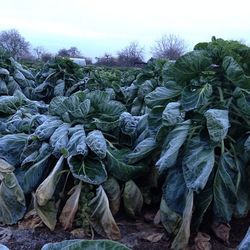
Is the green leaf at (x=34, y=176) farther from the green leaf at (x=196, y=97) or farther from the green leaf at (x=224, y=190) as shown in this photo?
the green leaf at (x=224, y=190)

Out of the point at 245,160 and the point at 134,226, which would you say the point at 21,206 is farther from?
the point at 245,160

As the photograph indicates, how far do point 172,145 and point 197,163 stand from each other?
214 mm

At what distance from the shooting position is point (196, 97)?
10.3 ft

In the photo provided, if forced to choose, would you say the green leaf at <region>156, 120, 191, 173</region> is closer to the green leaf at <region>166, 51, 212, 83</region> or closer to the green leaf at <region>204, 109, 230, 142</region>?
the green leaf at <region>204, 109, 230, 142</region>

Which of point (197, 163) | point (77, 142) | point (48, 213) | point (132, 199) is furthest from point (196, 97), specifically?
point (48, 213)

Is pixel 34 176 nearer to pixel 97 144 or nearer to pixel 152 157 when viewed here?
pixel 97 144

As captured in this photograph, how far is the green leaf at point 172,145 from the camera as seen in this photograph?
2883mm

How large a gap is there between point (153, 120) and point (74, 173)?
2.46 feet

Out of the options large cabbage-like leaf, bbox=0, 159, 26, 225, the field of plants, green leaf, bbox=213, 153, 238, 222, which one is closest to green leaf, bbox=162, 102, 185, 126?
the field of plants

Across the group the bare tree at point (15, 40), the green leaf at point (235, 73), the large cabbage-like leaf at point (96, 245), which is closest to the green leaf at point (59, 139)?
the green leaf at point (235, 73)

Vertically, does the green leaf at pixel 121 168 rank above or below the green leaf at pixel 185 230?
above

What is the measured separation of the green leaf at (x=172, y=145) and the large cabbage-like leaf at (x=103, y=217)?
513mm

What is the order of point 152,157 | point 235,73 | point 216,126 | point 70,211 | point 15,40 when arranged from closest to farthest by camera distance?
point 216,126 < point 235,73 < point 70,211 < point 152,157 < point 15,40

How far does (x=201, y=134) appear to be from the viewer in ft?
10.1
